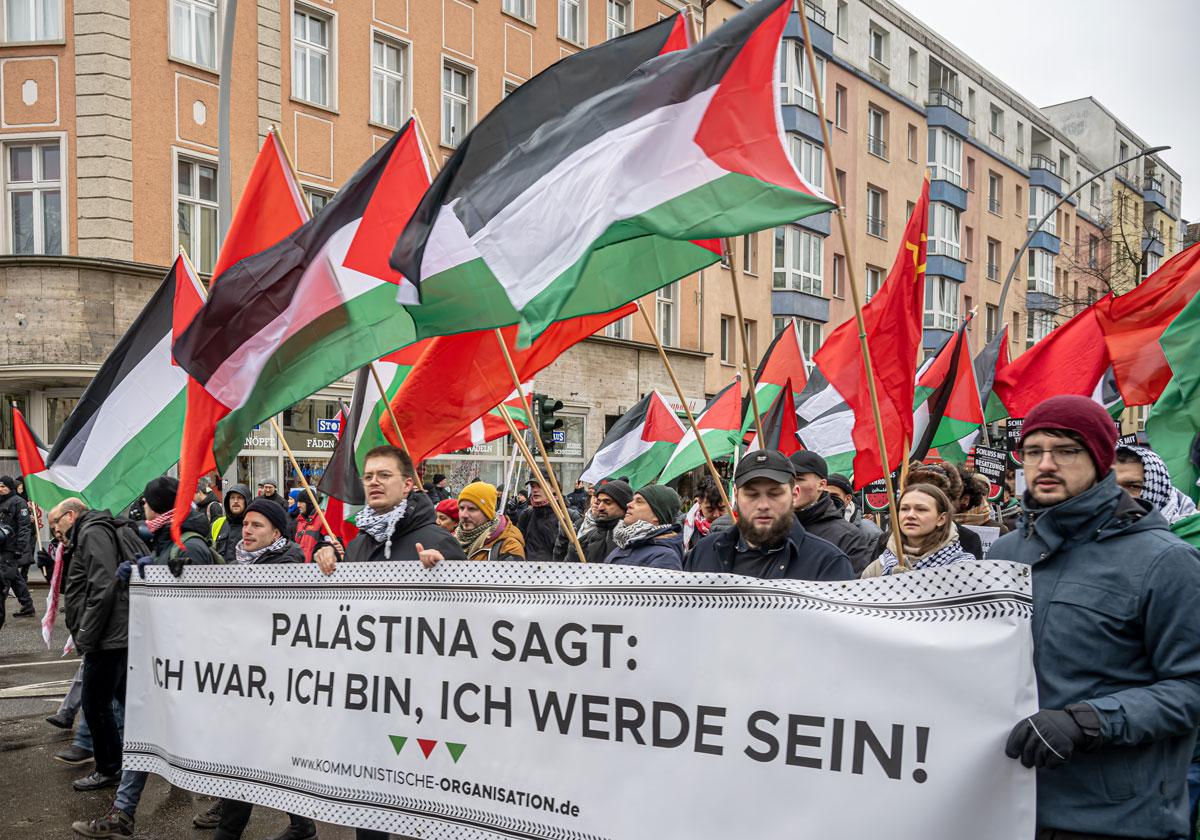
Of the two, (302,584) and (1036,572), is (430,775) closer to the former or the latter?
(302,584)

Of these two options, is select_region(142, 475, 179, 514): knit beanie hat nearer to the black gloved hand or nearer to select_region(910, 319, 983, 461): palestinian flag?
the black gloved hand

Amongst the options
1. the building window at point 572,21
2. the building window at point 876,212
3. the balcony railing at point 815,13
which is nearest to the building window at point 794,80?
the balcony railing at point 815,13

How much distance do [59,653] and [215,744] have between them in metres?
7.37

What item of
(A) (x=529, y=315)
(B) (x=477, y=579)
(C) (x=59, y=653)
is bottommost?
(C) (x=59, y=653)

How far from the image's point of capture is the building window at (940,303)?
1790 inches

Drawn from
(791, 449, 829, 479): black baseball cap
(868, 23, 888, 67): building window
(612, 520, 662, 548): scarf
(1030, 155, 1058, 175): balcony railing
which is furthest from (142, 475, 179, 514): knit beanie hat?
(1030, 155, 1058, 175): balcony railing

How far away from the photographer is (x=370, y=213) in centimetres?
537

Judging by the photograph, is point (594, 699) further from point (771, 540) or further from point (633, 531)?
point (633, 531)

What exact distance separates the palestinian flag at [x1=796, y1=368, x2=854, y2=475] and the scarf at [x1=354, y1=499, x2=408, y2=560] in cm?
483

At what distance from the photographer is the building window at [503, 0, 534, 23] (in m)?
26.9

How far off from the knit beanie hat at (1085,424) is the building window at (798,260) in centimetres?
3265

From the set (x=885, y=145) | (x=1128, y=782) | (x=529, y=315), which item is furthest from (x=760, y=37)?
(x=885, y=145)

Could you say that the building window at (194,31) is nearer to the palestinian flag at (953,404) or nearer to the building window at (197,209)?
the building window at (197,209)

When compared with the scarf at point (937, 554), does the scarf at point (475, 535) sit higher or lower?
lower
